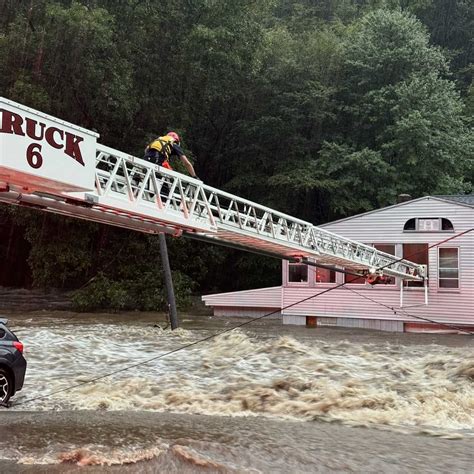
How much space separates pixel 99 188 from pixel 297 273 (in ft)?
58.6

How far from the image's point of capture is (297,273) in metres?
25.2

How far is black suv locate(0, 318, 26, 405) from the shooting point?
8.45m

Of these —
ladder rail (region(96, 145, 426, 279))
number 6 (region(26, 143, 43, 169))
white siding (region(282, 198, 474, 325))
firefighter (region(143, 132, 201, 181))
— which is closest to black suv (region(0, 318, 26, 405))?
ladder rail (region(96, 145, 426, 279))

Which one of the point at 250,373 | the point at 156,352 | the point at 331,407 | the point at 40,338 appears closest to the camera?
the point at 331,407

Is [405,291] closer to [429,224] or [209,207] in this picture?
[429,224]

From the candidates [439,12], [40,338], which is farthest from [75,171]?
[439,12]

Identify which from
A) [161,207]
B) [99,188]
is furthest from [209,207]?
[99,188]

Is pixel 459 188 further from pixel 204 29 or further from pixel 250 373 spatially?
pixel 250 373

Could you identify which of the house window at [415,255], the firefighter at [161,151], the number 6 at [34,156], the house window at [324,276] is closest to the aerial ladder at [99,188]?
the number 6 at [34,156]

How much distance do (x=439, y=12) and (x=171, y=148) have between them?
154 feet

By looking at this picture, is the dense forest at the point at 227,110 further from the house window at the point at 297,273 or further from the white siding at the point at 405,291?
the white siding at the point at 405,291

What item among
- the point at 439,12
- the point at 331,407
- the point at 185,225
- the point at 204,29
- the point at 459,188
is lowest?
the point at 331,407

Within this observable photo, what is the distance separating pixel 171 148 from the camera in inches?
415

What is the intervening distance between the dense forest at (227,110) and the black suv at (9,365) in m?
23.0
